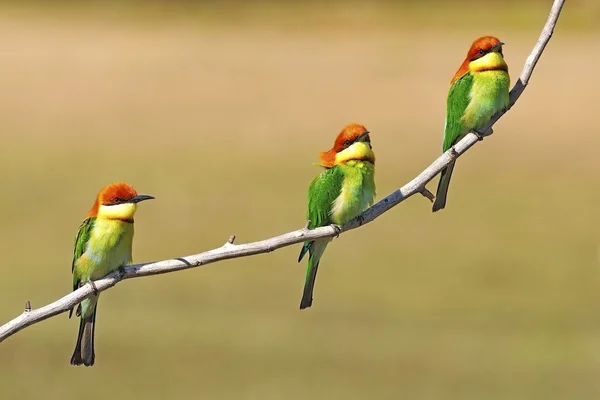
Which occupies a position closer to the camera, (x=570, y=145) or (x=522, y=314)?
(x=522, y=314)

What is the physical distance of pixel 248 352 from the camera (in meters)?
7.03

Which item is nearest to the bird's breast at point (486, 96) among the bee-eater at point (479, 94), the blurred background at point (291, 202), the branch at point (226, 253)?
the bee-eater at point (479, 94)

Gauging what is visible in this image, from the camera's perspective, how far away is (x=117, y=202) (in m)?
2.46

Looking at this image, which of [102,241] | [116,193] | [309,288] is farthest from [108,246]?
[309,288]

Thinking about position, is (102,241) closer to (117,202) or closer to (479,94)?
(117,202)

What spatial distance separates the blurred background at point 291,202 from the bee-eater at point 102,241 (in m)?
4.01

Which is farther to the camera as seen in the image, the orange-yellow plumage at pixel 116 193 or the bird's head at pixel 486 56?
the bird's head at pixel 486 56

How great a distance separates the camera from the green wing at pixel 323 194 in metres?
2.59

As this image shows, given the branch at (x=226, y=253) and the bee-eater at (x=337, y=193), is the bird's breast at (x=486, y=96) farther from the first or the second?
the branch at (x=226, y=253)

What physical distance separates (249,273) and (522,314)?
1.84 metres

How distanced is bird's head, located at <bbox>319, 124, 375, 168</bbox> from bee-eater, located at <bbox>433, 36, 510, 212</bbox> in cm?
19

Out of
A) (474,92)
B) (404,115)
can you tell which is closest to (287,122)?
(404,115)

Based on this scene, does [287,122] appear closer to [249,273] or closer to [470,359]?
[249,273]

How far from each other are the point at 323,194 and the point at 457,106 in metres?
0.35
